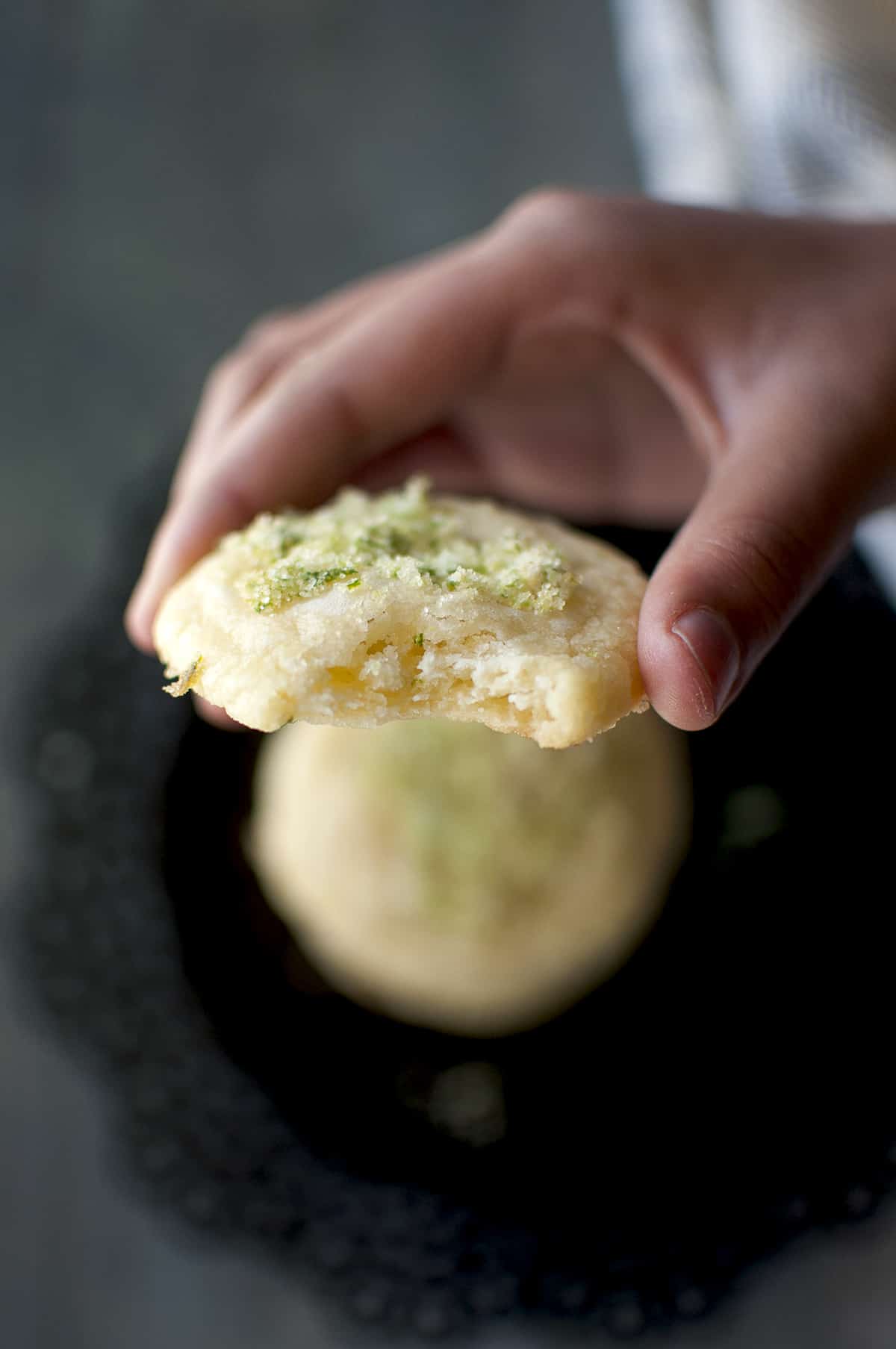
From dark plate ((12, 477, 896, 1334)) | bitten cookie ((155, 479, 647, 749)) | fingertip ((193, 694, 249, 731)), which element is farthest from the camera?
dark plate ((12, 477, 896, 1334))

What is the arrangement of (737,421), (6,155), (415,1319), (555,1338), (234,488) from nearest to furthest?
(737,421) → (234,488) → (415,1319) → (555,1338) → (6,155)

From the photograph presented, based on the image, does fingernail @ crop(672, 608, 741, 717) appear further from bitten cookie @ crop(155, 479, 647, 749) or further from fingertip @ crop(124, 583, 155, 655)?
fingertip @ crop(124, 583, 155, 655)

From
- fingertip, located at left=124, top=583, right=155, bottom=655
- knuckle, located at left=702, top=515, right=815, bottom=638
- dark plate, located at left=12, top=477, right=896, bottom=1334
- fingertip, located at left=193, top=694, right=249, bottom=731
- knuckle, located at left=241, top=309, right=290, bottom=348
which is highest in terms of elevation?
knuckle, located at left=241, top=309, right=290, bottom=348

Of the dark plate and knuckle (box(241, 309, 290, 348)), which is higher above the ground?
knuckle (box(241, 309, 290, 348))

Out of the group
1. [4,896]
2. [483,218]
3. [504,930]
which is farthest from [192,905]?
[483,218]

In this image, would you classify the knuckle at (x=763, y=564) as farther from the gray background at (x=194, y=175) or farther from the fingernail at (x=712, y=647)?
the gray background at (x=194, y=175)

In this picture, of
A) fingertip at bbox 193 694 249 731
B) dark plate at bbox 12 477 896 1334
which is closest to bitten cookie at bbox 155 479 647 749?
fingertip at bbox 193 694 249 731

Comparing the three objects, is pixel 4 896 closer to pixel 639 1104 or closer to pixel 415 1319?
pixel 415 1319

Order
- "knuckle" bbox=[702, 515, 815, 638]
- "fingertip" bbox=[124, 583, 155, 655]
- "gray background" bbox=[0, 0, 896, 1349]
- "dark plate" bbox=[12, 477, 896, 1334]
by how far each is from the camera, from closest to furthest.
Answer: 1. "knuckle" bbox=[702, 515, 815, 638]
2. "fingertip" bbox=[124, 583, 155, 655]
3. "dark plate" bbox=[12, 477, 896, 1334]
4. "gray background" bbox=[0, 0, 896, 1349]
